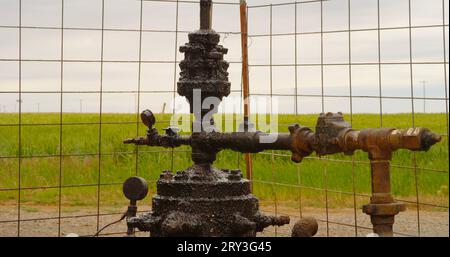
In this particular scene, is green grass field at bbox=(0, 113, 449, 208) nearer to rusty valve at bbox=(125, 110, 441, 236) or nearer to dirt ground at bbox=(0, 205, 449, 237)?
dirt ground at bbox=(0, 205, 449, 237)

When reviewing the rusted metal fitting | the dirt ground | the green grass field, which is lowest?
the dirt ground

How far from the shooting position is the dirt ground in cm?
685

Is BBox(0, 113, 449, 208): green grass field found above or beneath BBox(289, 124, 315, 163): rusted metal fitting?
beneath

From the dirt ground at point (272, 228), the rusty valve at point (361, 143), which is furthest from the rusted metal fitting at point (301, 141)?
the dirt ground at point (272, 228)

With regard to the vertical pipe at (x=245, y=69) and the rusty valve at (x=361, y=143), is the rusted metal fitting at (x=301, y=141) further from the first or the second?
the vertical pipe at (x=245, y=69)

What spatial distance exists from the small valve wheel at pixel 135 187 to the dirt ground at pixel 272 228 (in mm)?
2070

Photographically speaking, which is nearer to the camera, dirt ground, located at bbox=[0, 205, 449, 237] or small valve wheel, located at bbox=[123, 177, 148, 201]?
small valve wheel, located at bbox=[123, 177, 148, 201]

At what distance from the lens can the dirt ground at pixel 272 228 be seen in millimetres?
6848

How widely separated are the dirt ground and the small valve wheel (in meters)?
2.07

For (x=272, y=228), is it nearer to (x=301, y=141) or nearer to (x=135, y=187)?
(x=135, y=187)

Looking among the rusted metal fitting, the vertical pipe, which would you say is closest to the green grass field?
the vertical pipe

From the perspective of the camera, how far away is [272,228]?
687cm
